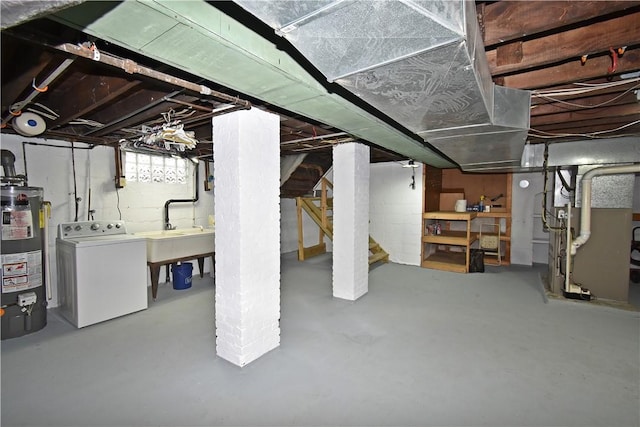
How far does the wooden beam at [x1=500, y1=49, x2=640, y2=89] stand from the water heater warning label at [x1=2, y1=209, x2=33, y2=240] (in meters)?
4.19

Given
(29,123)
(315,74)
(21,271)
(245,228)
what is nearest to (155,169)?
(29,123)

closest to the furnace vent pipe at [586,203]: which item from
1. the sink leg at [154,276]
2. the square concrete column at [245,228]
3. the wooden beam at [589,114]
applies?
the wooden beam at [589,114]

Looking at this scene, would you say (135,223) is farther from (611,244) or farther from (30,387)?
A: (611,244)

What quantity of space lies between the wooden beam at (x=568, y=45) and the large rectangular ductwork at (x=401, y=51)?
0.55 feet

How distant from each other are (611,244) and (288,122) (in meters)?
4.02

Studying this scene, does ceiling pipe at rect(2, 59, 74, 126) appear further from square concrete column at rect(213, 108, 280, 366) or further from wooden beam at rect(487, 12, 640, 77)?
wooden beam at rect(487, 12, 640, 77)

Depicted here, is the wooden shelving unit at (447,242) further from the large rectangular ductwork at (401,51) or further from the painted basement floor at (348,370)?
the large rectangular ductwork at (401,51)

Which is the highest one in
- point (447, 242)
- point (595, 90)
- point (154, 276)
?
point (595, 90)

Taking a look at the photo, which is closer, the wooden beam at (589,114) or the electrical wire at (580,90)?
the electrical wire at (580,90)

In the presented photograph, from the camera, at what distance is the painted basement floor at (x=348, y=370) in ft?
5.60

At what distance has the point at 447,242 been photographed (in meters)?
5.16

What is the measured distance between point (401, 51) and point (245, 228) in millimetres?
1520

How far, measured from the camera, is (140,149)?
3.77m

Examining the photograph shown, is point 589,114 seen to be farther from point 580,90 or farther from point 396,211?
point 396,211
